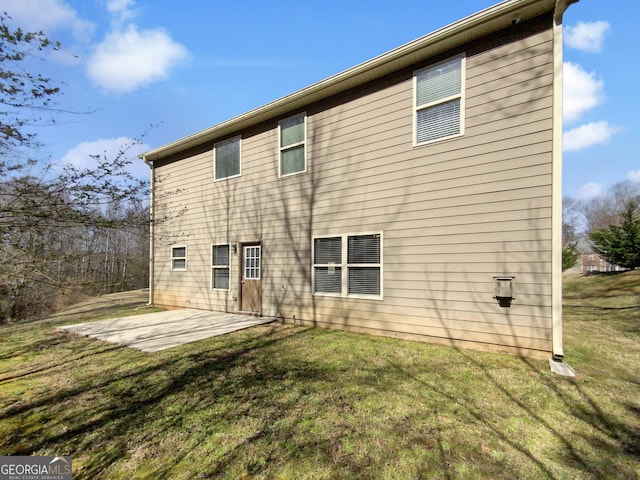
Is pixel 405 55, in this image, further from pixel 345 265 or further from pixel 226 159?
pixel 226 159

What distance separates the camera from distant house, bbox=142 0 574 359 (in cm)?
421

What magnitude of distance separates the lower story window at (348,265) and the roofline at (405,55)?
2.97 meters

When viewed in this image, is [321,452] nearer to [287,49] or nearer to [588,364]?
[588,364]

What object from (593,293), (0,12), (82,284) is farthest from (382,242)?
(593,293)

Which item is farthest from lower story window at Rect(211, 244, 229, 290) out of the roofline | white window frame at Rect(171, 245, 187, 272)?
the roofline

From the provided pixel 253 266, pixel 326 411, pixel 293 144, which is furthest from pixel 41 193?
pixel 253 266

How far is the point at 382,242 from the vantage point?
220 inches

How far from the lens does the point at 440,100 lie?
16.5 ft

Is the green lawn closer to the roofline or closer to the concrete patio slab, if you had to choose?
the concrete patio slab

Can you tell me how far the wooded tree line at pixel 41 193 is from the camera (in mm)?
2679

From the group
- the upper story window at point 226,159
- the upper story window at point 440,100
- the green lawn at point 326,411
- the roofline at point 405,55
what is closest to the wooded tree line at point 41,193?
the green lawn at point 326,411

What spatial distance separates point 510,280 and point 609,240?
1103 centimetres

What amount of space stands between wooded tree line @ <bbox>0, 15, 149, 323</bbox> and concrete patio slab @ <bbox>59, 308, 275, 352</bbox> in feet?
7.27

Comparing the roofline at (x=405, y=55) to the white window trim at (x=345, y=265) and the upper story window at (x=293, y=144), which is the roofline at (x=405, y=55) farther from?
the white window trim at (x=345, y=265)
